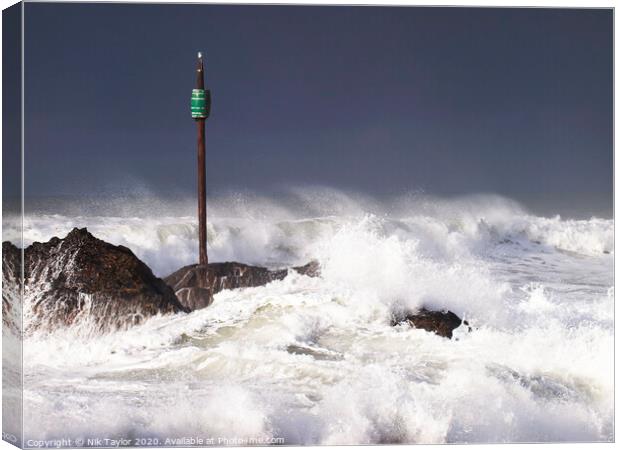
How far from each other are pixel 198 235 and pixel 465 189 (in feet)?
8.17

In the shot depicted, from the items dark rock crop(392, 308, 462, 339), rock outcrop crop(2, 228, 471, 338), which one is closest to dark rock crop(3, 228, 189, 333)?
rock outcrop crop(2, 228, 471, 338)

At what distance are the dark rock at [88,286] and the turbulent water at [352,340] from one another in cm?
11

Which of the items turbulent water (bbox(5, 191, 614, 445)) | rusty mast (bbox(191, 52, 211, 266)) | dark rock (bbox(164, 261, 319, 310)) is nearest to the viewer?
turbulent water (bbox(5, 191, 614, 445))

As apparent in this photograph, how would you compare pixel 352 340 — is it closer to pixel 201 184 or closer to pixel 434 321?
pixel 434 321

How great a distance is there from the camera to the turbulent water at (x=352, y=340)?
989cm

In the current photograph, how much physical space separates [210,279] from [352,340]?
1.42m

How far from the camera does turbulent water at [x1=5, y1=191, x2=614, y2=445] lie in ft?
32.4

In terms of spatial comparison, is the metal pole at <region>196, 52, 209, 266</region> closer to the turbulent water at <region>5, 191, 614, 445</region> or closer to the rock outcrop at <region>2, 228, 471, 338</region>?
the turbulent water at <region>5, 191, 614, 445</region>

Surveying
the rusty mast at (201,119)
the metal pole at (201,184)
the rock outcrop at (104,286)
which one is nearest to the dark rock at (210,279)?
the rock outcrop at (104,286)

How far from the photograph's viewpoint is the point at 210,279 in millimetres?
10430

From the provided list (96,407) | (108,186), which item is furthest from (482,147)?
(96,407)

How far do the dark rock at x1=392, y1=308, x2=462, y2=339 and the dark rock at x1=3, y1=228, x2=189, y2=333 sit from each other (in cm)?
208

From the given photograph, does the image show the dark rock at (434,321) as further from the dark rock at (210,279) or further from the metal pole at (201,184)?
the metal pole at (201,184)

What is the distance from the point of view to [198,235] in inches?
408
